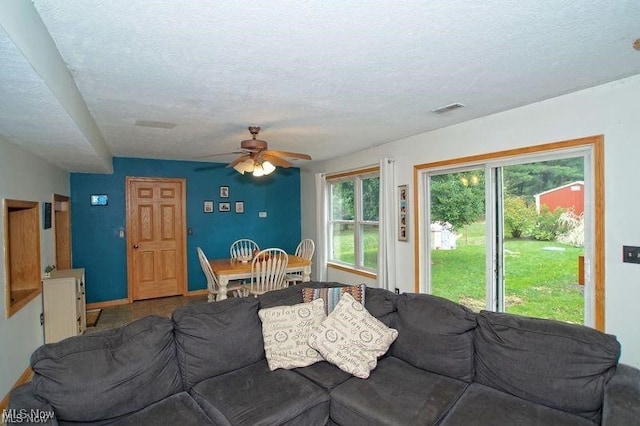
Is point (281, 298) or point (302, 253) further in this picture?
A: point (302, 253)

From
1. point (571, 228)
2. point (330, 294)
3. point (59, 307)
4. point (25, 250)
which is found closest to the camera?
point (330, 294)

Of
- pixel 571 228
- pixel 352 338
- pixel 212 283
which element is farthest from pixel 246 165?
pixel 571 228

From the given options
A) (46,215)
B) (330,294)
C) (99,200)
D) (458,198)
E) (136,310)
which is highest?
(99,200)

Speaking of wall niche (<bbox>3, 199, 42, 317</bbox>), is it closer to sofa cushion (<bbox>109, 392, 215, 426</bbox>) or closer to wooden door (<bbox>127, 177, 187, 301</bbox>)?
wooden door (<bbox>127, 177, 187, 301</bbox>)

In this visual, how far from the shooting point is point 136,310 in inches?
200

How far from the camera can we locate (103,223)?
5332 mm

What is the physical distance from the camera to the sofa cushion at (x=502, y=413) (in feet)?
5.42

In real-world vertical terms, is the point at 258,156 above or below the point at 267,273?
above

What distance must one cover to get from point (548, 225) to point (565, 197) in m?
0.28

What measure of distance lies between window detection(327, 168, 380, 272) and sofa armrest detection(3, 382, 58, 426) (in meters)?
4.02

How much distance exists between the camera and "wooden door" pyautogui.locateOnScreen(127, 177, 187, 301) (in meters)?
5.51

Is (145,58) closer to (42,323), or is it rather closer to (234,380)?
(234,380)

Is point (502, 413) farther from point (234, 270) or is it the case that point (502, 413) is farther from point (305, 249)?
point (305, 249)

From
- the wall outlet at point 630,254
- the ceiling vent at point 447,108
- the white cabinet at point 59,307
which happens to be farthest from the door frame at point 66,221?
the wall outlet at point 630,254
